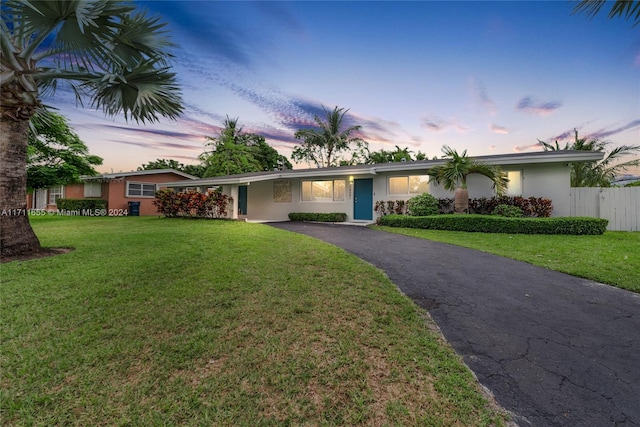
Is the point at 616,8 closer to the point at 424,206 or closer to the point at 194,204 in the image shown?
the point at 424,206

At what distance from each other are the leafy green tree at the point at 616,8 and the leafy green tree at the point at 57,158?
2254 centimetres

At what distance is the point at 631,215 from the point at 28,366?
1563 cm

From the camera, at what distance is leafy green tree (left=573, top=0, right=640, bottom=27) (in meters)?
3.34

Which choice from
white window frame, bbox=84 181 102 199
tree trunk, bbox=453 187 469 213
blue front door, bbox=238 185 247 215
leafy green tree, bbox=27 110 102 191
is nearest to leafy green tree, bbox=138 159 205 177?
white window frame, bbox=84 181 102 199

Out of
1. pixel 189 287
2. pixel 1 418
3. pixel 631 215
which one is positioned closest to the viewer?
pixel 1 418

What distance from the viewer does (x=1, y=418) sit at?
1.72 m

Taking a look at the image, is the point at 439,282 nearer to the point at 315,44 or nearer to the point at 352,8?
the point at 352,8

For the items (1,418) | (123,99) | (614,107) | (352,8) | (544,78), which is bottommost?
(1,418)

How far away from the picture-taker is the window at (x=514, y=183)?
10844mm

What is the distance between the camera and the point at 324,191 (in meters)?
14.9

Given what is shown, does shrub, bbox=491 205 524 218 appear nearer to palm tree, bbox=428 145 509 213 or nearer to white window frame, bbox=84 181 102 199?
palm tree, bbox=428 145 509 213

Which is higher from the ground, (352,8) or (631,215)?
(352,8)

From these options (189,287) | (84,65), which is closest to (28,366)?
(189,287)

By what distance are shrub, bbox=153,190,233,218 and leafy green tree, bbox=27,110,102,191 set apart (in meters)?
7.41
